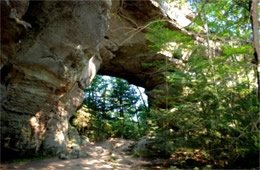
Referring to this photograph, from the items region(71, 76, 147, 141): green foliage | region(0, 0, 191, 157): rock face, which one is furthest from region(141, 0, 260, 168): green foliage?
region(71, 76, 147, 141): green foliage

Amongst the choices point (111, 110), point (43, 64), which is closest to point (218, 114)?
point (43, 64)

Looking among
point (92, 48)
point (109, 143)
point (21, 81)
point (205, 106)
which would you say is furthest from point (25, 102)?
point (109, 143)

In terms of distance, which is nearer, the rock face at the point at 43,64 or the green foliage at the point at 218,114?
the green foliage at the point at 218,114

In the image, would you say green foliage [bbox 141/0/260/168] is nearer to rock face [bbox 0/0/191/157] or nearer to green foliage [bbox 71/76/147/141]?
rock face [bbox 0/0/191/157]

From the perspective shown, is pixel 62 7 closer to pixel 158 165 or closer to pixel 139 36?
pixel 158 165

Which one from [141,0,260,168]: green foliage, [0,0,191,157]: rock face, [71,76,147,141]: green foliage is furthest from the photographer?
[71,76,147,141]: green foliage

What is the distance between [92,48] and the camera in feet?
25.1

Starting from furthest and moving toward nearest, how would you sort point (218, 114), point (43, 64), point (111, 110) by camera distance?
point (111, 110) → point (43, 64) → point (218, 114)

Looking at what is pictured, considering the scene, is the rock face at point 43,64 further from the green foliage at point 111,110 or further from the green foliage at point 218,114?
the green foliage at point 111,110

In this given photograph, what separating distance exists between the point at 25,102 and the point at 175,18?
9255 millimetres

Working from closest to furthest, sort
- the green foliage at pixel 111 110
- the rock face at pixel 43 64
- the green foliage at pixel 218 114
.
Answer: the green foliage at pixel 218 114 < the rock face at pixel 43 64 < the green foliage at pixel 111 110

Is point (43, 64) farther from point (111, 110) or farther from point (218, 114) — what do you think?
point (111, 110)

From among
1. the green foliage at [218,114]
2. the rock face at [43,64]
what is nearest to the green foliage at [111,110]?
the rock face at [43,64]

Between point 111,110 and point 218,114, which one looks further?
point 111,110
